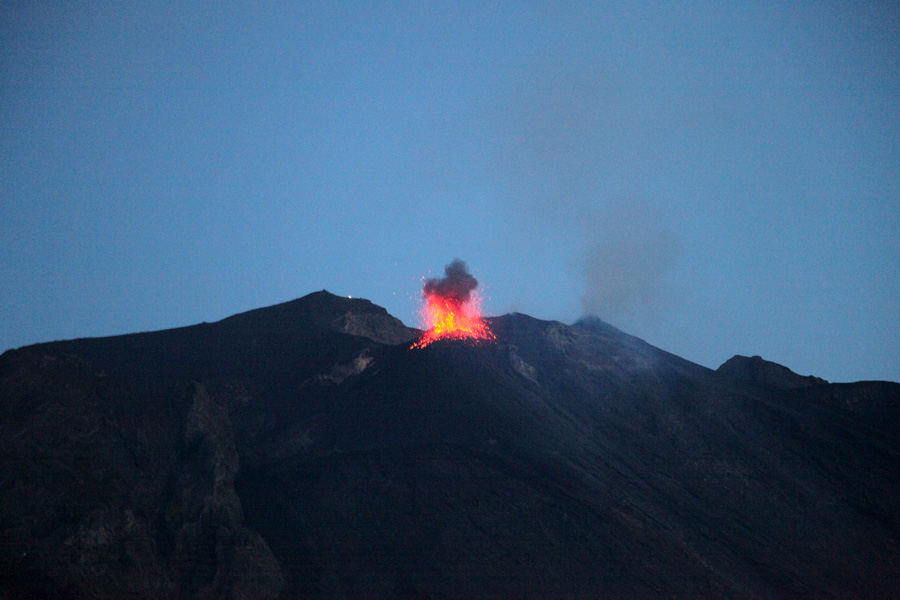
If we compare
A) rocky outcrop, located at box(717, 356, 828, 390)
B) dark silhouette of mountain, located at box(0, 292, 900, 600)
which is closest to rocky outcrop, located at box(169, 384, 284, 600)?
dark silhouette of mountain, located at box(0, 292, 900, 600)

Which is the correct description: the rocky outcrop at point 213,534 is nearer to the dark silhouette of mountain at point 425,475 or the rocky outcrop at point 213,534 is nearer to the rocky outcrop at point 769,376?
the dark silhouette of mountain at point 425,475

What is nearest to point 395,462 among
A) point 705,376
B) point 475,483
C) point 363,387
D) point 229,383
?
point 475,483

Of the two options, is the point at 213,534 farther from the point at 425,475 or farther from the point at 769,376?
the point at 769,376

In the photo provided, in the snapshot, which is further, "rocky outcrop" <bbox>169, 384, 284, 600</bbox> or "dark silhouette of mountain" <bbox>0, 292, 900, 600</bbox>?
"dark silhouette of mountain" <bbox>0, 292, 900, 600</bbox>

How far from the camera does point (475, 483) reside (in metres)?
44.4

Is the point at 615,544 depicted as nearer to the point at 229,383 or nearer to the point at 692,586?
the point at 692,586

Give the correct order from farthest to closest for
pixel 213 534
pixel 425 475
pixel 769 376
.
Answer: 1. pixel 769 376
2. pixel 425 475
3. pixel 213 534

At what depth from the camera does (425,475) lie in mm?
44875

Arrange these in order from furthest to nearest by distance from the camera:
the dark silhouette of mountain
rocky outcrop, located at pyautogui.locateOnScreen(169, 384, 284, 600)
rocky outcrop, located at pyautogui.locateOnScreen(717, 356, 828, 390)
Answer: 1. rocky outcrop, located at pyautogui.locateOnScreen(717, 356, 828, 390)
2. the dark silhouette of mountain
3. rocky outcrop, located at pyautogui.locateOnScreen(169, 384, 284, 600)

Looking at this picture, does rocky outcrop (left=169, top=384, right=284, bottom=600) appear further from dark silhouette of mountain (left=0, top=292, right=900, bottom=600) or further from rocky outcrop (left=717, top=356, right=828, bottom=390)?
rocky outcrop (left=717, top=356, right=828, bottom=390)

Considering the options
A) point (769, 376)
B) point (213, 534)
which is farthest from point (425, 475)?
point (769, 376)

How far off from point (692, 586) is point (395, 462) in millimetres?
19418

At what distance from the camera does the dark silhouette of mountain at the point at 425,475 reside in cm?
3828

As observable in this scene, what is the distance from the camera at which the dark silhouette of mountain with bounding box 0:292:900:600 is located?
38281mm
